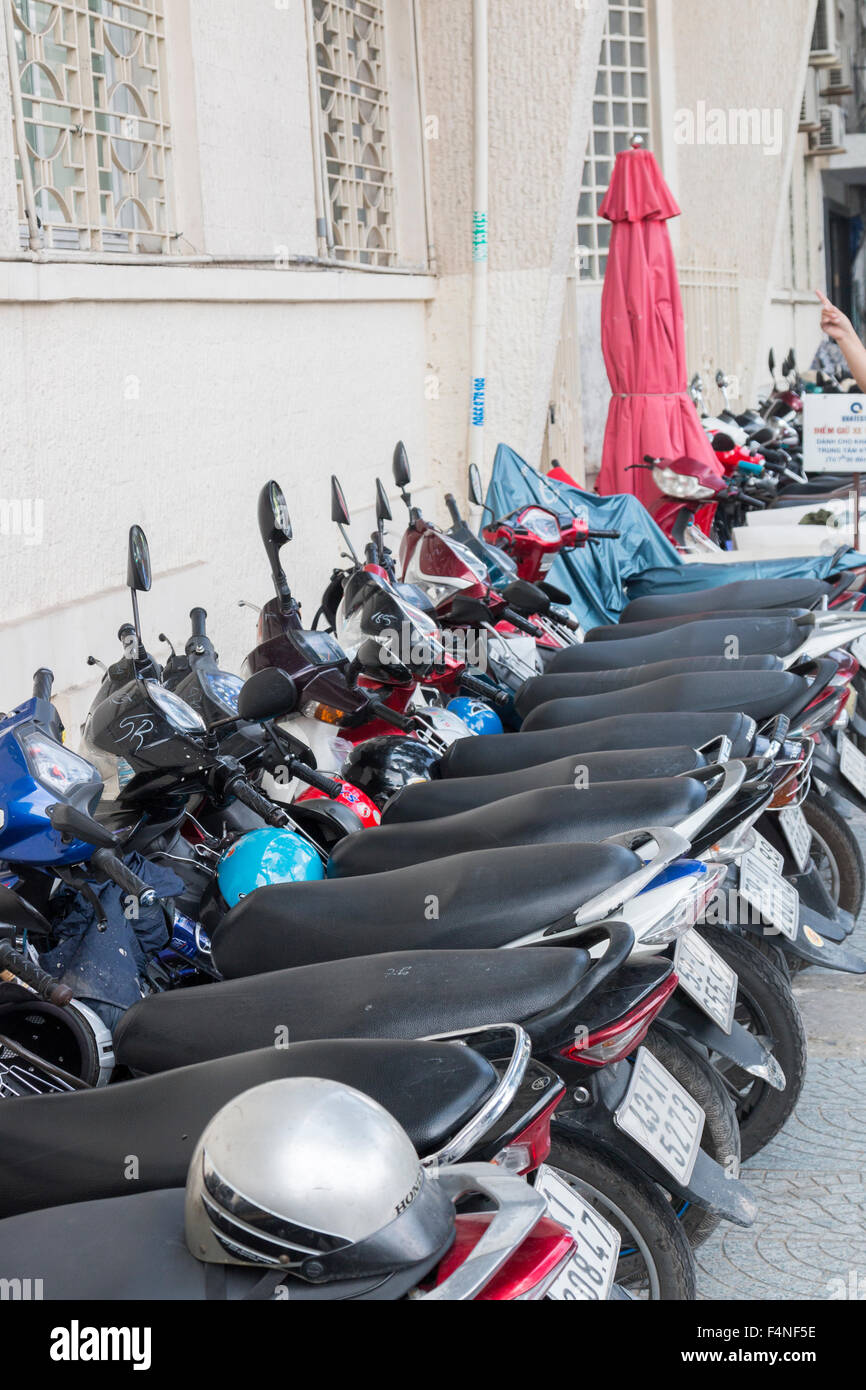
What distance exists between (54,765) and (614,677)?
190 centimetres

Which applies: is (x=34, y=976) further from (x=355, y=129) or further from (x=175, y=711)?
(x=355, y=129)

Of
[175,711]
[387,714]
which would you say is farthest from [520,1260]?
[387,714]

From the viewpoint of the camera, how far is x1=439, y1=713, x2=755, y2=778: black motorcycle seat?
3.29 metres

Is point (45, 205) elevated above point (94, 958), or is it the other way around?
point (45, 205)

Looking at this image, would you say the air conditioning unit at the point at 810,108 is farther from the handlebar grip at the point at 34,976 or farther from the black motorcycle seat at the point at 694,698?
the handlebar grip at the point at 34,976

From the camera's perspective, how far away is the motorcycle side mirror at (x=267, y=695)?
9.58 ft

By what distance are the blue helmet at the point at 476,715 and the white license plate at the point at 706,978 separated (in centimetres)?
157

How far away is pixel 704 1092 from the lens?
254 cm

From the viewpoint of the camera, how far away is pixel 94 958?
2.64 m

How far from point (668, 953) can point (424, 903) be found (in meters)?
0.44

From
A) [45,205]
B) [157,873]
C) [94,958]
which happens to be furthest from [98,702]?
[45,205]

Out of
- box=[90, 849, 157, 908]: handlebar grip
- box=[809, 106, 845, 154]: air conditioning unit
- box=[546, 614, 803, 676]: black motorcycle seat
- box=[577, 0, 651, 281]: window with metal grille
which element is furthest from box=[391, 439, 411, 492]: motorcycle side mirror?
box=[809, 106, 845, 154]: air conditioning unit

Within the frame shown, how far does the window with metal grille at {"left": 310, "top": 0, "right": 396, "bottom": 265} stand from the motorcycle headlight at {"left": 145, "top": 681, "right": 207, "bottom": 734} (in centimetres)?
503

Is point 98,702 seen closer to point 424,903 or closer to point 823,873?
point 424,903
